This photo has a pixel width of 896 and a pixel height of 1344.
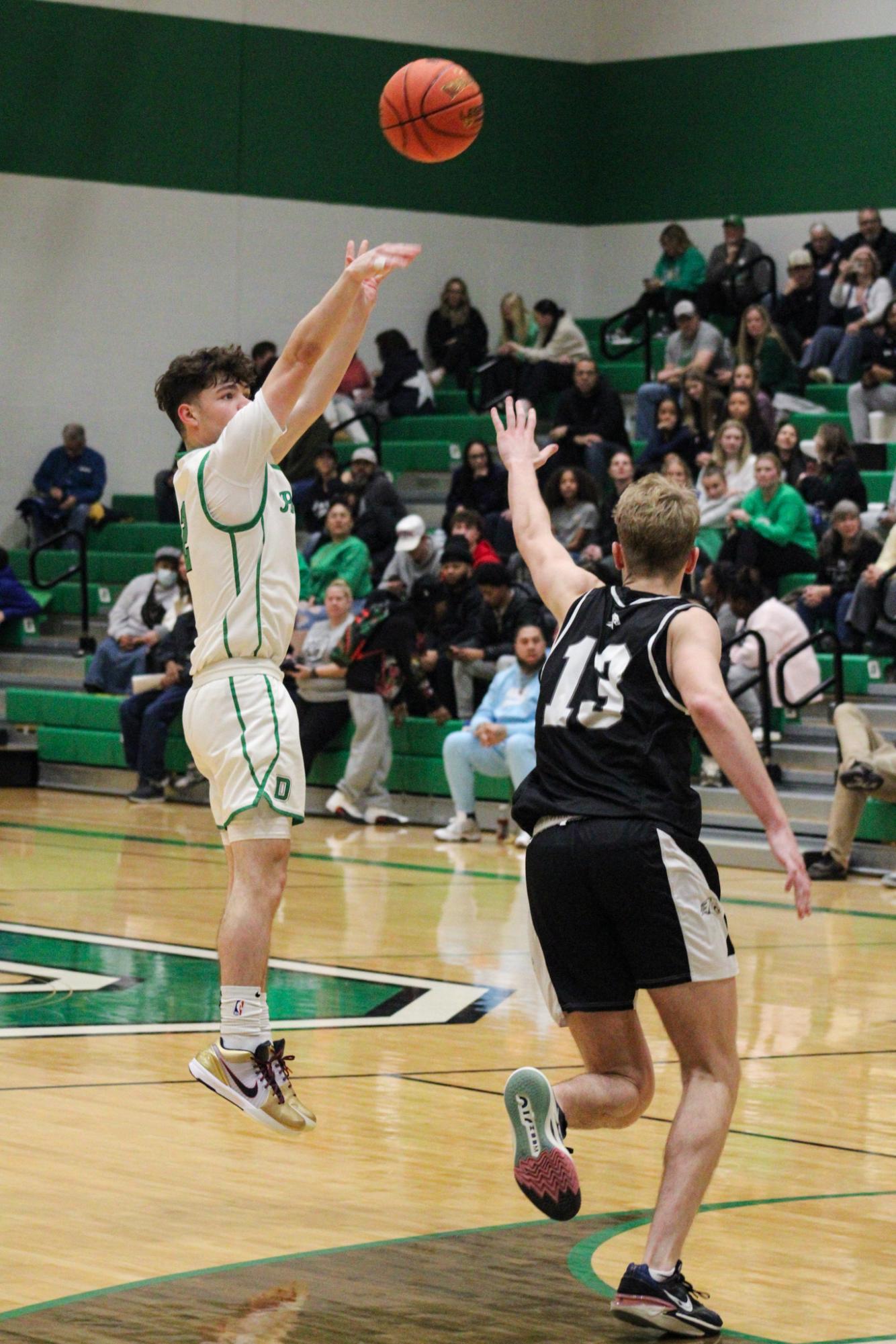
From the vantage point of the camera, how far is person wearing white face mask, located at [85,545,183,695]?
53.7 ft

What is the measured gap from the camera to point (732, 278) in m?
18.9

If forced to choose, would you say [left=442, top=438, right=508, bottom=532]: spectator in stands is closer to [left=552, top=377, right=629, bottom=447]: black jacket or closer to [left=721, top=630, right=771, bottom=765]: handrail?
[left=552, top=377, right=629, bottom=447]: black jacket

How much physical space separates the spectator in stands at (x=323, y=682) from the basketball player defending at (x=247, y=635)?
907 centimetres

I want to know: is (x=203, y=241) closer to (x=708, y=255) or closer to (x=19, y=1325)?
(x=708, y=255)

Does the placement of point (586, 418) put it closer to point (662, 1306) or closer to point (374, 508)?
point (374, 508)

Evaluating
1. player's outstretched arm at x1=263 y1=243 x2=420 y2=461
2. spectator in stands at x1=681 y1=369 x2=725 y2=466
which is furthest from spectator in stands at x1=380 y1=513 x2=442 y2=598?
player's outstretched arm at x1=263 y1=243 x2=420 y2=461

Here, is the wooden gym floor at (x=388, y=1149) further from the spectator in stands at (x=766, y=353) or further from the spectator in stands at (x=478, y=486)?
the spectator in stands at (x=766, y=353)

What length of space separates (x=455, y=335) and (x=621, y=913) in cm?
1722

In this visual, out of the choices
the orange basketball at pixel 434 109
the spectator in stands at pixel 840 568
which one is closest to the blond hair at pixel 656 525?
the orange basketball at pixel 434 109

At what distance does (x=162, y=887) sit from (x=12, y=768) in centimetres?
595

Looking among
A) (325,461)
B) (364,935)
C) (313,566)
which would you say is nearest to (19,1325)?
(364,935)

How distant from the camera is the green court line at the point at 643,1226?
3988 millimetres

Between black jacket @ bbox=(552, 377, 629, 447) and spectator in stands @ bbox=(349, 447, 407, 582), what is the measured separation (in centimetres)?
145

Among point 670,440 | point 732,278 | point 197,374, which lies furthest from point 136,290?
point 197,374
